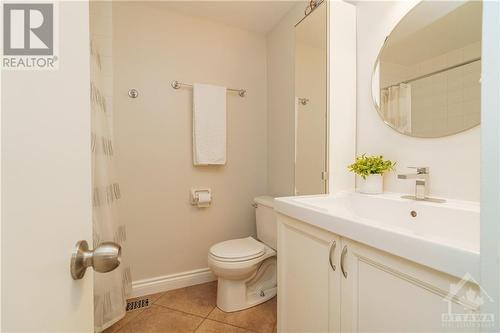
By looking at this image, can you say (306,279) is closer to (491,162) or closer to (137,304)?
(491,162)

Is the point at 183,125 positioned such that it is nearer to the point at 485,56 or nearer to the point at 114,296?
the point at 114,296

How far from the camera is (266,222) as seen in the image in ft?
6.28

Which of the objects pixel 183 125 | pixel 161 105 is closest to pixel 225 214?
pixel 183 125

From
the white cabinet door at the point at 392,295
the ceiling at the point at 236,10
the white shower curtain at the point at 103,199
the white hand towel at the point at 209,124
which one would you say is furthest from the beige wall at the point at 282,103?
the white shower curtain at the point at 103,199

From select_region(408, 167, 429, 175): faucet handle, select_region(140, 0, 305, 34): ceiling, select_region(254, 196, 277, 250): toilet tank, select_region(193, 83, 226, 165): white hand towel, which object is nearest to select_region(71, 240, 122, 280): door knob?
select_region(408, 167, 429, 175): faucet handle

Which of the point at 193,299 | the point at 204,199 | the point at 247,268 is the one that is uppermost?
the point at 204,199

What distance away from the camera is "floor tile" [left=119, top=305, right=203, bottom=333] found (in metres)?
1.48

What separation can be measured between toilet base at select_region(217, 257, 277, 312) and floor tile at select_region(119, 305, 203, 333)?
21 cm

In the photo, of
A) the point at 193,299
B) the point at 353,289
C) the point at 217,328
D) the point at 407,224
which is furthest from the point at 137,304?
the point at 407,224

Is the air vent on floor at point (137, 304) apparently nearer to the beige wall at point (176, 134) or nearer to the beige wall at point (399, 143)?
the beige wall at point (176, 134)

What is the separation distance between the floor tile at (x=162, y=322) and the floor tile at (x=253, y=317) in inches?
5.7

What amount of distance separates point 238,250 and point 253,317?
0.45 meters

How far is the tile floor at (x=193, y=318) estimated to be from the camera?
1488 mm

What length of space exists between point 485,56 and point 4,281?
676 mm
